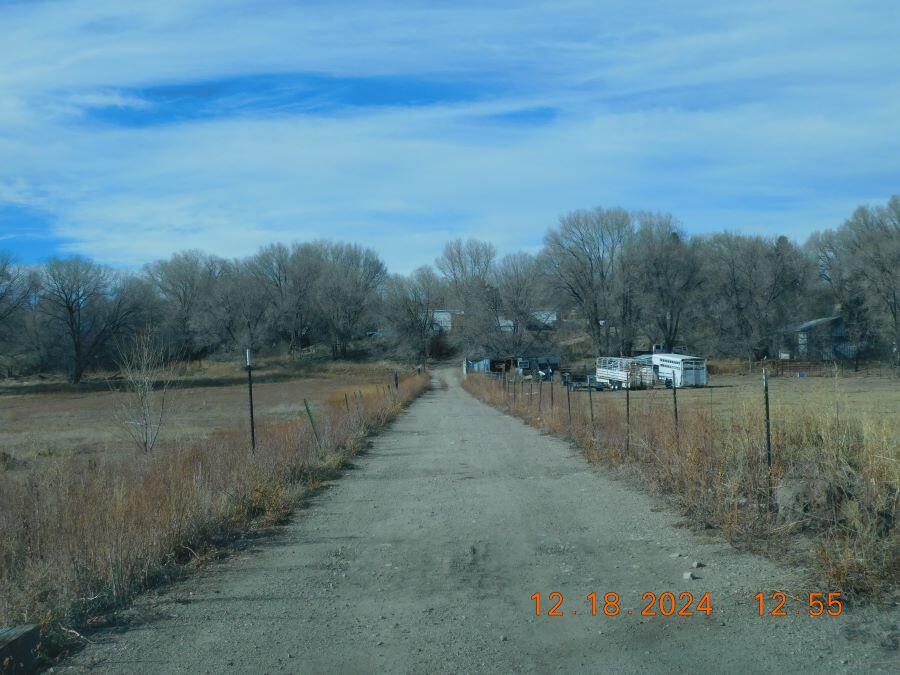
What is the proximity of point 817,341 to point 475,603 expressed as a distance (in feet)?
242

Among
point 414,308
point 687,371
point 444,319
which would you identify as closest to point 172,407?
point 687,371

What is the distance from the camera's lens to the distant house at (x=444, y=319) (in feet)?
308

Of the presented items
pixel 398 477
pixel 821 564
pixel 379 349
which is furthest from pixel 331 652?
pixel 379 349

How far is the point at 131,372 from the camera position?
15062 mm

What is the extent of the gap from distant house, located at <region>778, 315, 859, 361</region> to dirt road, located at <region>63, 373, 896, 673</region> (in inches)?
2687

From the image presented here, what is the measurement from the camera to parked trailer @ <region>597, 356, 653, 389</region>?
187 feet

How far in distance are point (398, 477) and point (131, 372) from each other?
598 cm

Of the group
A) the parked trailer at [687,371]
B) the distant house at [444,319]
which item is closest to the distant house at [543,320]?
the distant house at [444,319]

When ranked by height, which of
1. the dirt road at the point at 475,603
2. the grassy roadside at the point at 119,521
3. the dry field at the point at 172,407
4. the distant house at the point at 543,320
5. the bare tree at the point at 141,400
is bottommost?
the dry field at the point at 172,407

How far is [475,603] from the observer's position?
6.34m

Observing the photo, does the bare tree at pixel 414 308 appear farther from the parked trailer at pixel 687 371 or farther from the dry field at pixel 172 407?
the parked trailer at pixel 687 371

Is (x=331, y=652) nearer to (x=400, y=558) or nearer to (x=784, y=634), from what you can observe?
(x=400, y=558)

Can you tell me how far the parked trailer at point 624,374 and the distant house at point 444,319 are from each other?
3116 cm

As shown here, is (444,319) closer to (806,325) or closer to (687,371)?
(806,325)
